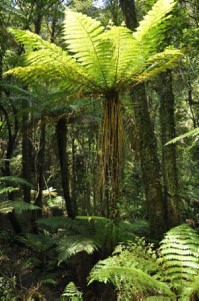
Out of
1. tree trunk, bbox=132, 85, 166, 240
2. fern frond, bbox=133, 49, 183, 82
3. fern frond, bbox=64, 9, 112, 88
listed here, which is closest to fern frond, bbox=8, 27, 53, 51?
fern frond, bbox=64, 9, 112, 88

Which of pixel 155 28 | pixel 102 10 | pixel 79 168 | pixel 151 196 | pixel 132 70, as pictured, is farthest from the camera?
pixel 102 10

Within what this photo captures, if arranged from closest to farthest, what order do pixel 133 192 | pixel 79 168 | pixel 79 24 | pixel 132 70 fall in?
pixel 79 24 < pixel 132 70 < pixel 133 192 < pixel 79 168

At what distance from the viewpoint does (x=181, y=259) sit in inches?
125

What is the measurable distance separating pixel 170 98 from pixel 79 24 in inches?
122

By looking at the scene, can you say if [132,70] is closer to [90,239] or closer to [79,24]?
[79,24]

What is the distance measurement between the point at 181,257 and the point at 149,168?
1905 millimetres

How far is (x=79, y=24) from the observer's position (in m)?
2.97

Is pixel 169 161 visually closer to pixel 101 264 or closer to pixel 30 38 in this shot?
pixel 101 264

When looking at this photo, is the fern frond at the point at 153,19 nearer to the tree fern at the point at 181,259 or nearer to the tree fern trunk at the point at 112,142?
the tree fern trunk at the point at 112,142

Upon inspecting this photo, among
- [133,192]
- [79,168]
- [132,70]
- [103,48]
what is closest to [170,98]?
[132,70]

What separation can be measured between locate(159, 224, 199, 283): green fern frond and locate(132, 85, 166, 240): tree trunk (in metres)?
1.35

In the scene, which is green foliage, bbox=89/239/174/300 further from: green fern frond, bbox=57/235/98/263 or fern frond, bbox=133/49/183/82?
fern frond, bbox=133/49/183/82

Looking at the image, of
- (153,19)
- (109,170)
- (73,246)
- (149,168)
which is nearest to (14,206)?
(73,246)

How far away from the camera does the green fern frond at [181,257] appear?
124 inches
